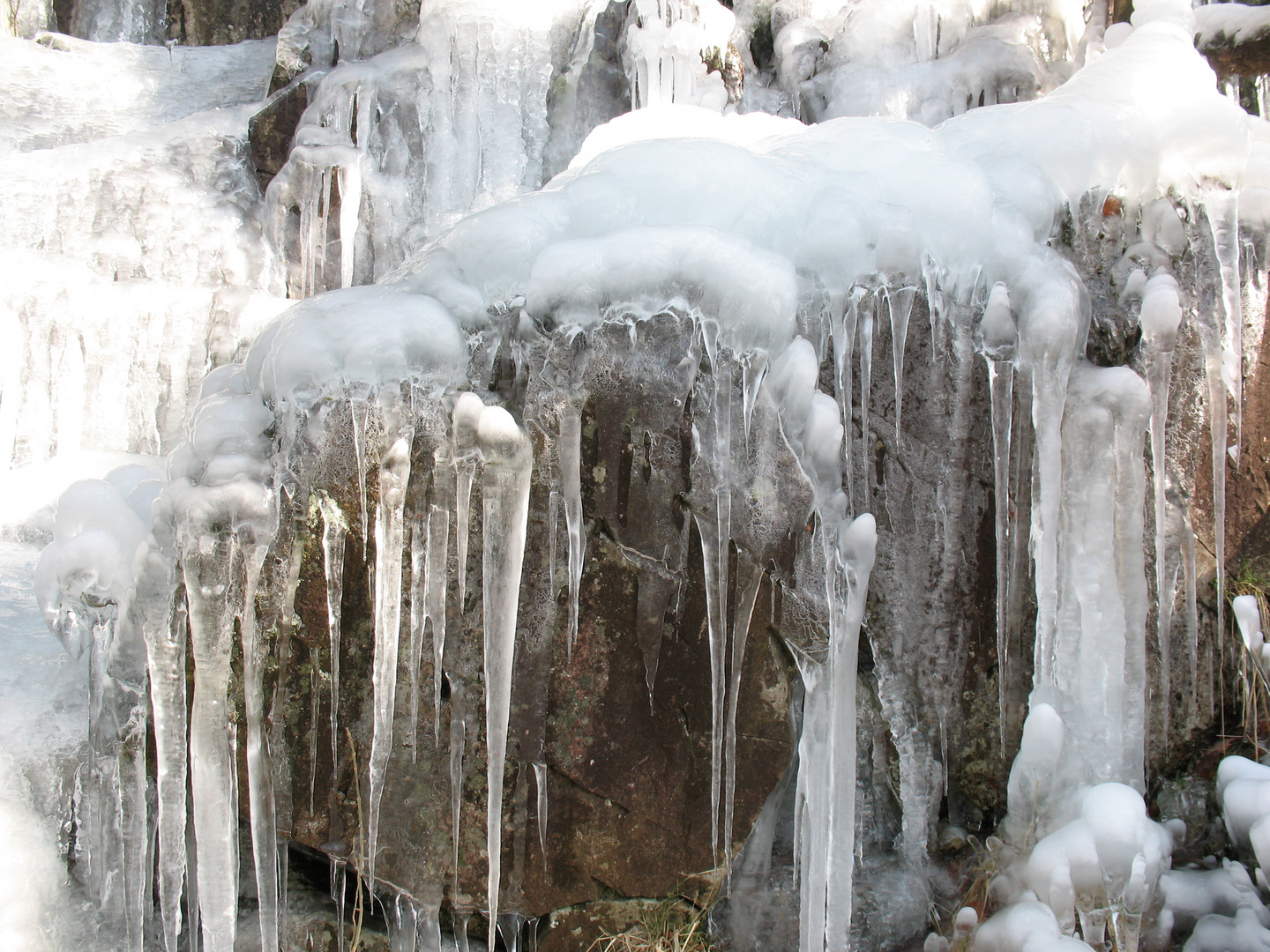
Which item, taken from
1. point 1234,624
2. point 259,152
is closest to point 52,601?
point 1234,624

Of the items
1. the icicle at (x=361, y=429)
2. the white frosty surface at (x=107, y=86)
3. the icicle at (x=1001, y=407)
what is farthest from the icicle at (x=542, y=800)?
the white frosty surface at (x=107, y=86)

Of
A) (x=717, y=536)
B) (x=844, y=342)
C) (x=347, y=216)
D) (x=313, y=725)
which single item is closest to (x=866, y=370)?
(x=844, y=342)

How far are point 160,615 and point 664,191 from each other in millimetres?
1971

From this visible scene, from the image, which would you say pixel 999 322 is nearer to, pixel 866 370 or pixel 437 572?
pixel 866 370

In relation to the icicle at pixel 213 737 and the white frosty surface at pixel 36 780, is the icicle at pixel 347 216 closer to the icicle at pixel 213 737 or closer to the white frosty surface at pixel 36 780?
the white frosty surface at pixel 36 780

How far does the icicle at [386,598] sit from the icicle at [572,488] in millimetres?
451

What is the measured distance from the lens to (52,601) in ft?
8.84

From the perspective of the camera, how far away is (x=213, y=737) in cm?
251

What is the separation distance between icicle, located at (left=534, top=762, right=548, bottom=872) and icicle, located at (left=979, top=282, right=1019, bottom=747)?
151 centimetres

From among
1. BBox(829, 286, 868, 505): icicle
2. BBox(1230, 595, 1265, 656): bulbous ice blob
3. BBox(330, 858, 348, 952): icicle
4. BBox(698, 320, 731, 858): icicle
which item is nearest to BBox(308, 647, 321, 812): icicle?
BBox(330, 858, 348, 952): icicle

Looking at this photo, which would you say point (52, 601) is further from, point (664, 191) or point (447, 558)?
point (664, 191)

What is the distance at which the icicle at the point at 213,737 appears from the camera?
2.45 m

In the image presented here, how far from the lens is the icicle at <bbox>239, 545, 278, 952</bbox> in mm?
2535

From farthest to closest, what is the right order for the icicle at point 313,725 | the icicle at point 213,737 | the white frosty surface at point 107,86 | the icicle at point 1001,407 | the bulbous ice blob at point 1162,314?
the white frosty surface at point 107,86, the bulbous ice blob at point 1162,314, the icicle at point 1001,407, the icicle at point 313,725, the icicle at point 213,737
